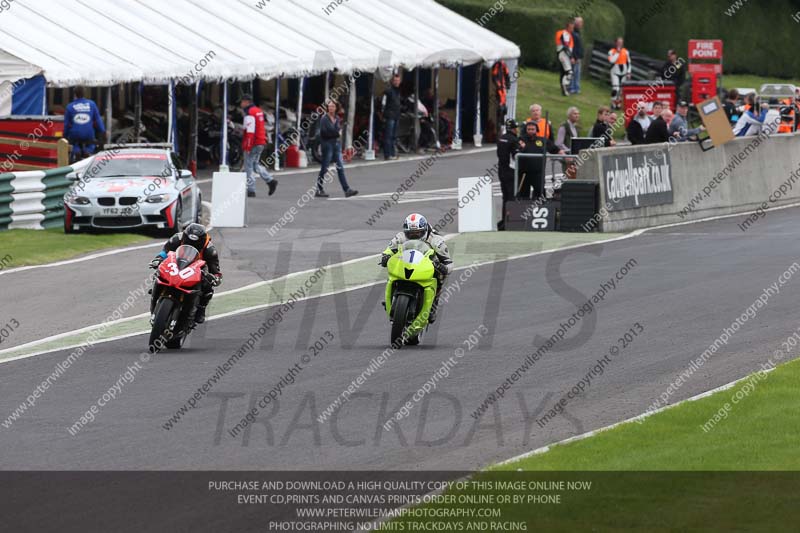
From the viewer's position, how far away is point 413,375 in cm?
1268

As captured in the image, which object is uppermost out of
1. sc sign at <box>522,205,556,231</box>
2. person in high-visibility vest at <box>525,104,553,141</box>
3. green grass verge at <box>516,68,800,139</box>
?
person in high-visibility vest at <box>525,104,553,141</box>

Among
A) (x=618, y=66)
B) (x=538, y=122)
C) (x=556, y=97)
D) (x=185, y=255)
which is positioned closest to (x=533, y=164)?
(x=538, y=122)

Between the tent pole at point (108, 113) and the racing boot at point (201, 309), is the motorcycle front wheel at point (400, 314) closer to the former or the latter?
the racing boot at point (201, 309)

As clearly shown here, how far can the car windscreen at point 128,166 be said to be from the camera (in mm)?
24312

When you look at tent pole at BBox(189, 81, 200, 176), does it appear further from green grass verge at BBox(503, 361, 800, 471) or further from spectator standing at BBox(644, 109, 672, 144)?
green grass verge at BBox(503, 361, 800, 471)

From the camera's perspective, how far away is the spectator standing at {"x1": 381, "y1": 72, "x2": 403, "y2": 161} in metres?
36.8

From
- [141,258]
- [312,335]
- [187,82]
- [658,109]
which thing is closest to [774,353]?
[312,335]

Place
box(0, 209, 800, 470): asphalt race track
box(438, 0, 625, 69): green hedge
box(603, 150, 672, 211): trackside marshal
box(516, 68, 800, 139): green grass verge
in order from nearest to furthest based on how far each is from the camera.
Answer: box(0, 209, 800, 470): asphalt race track → box(603, 150, 672, 211): trackside marshal → box(516, 68, 800, 139): green grass verge → box(438, 0, 625, 69): green hedge

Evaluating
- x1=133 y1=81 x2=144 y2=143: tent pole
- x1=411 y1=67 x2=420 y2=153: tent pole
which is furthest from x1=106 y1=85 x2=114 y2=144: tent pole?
x1=411 y1=67 x2=420 y2=153: tent pole

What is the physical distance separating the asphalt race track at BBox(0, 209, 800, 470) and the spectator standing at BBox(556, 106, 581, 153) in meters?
5.92

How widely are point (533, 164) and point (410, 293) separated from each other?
33.9ft

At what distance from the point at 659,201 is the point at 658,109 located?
7.66 ft
